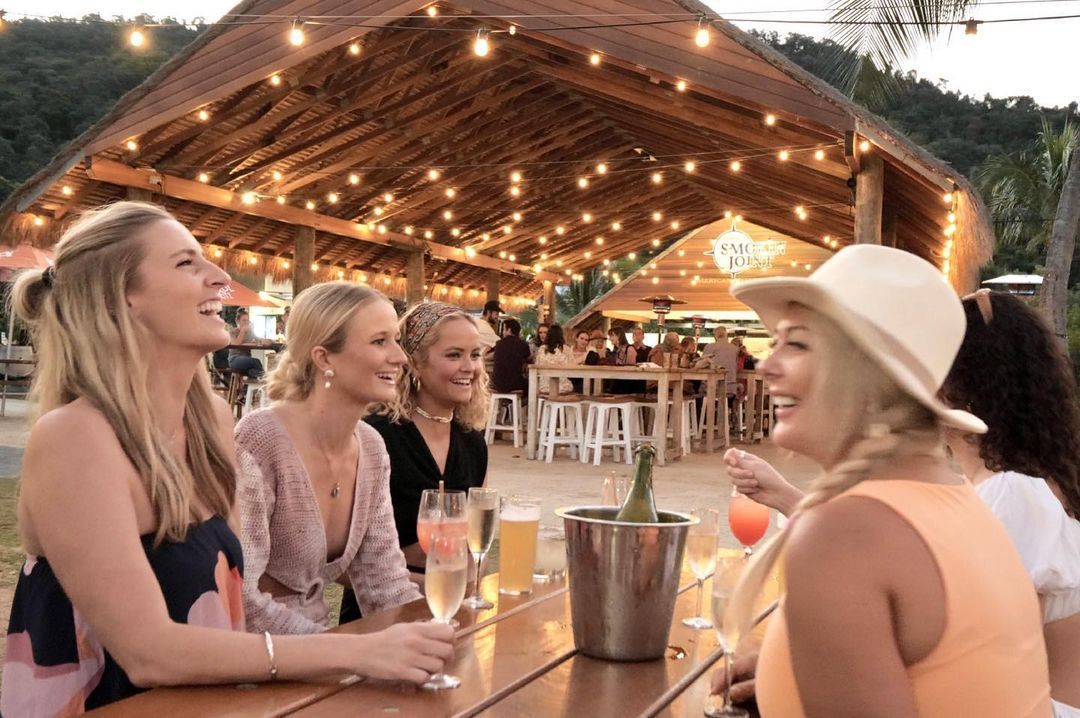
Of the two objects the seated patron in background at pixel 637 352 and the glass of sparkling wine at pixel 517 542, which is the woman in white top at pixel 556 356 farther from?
the glass of sparkling wine at pixel 517 542

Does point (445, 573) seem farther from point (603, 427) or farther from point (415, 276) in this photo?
point (415, 276)

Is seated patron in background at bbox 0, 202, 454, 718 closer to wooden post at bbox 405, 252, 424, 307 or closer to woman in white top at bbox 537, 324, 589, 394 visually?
woman in white top at bbox 537, 324, 589, 394

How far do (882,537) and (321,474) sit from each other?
1.59m

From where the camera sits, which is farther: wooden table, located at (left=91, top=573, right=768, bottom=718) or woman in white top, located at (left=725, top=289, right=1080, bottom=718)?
woman in white top, located at (left=725, top=289, right=1080, bottom=718)

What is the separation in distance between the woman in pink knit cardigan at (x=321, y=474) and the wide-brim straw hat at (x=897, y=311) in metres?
1.33

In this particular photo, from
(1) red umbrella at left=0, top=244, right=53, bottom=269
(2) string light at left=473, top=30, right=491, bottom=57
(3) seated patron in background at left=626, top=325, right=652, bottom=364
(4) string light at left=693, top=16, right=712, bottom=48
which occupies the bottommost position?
(3) seated patron in background at left=626, top=325, right=652, bottom=364

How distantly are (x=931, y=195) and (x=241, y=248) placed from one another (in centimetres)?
950

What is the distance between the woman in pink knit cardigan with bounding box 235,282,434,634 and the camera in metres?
2.13

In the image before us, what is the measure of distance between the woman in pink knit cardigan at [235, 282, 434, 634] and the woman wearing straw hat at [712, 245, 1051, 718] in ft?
4.03

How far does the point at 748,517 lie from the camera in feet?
7.26

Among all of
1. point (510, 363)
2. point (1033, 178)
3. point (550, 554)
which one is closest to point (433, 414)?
point (550, 554)

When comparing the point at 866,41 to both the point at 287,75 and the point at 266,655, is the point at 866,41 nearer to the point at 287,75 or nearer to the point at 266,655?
the point at 287,75

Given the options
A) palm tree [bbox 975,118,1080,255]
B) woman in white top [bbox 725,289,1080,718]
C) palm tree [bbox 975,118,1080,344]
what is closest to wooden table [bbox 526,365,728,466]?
woman in white top [bbox 725,289,1080,718]

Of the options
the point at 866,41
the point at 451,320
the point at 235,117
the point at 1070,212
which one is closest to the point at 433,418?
the point at 451,320
